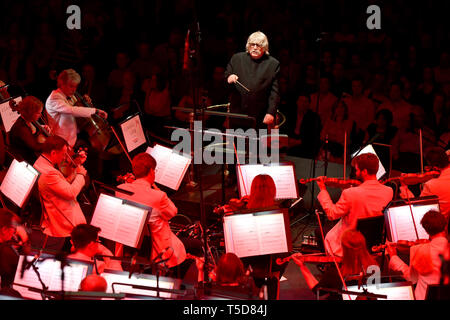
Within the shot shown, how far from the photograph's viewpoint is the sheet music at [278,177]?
4.66 metres

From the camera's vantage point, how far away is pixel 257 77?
5664 millimetres

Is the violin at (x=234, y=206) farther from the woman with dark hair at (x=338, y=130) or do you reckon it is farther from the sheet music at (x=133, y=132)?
the woman with dark hair at (x=338, y=130)

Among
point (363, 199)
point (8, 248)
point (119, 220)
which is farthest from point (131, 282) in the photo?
point (363, 199)

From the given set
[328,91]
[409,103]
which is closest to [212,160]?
[328,91]

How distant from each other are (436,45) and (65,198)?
601 cm

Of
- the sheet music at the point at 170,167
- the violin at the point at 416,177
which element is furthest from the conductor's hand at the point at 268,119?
the violin at the point at 416,177

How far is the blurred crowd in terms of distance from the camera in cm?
681

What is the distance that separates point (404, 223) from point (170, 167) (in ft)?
6.45

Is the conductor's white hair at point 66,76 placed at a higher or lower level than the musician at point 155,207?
higher

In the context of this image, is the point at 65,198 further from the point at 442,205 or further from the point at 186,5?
the point at 186,5

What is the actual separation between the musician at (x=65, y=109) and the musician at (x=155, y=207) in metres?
1.77

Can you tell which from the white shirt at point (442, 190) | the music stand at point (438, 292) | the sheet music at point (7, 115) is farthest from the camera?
the sheet music at point (7, 115)

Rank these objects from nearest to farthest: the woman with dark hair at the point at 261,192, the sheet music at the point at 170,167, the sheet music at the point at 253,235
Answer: the sheet music at the point at 253,235 < the woman with dark hair at the point at 261,192 < the sheet music at the point at 170,167

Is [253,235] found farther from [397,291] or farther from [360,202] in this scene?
[397,291]
